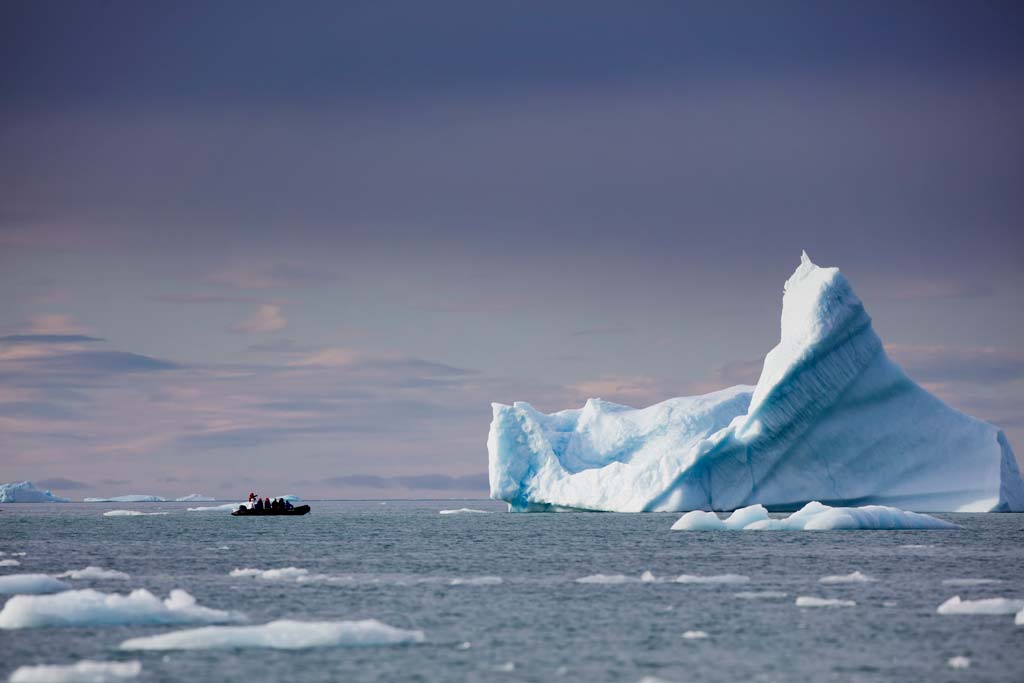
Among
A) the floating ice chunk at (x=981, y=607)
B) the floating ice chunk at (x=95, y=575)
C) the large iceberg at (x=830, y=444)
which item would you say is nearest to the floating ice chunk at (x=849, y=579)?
the floating ice chunk at (x=981, y=607)

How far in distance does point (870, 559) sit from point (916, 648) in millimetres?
17997

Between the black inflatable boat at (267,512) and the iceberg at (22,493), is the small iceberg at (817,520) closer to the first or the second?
the black inflatable boat at (267,512)

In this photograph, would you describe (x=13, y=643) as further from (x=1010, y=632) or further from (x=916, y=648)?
(x=1010, y=632)

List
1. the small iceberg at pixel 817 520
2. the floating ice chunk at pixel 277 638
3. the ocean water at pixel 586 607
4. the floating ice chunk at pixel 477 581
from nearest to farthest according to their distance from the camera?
1. the ocean water at pixel 586 607
2. the floating ice chunk at pixel 277 638
3. the floating ice chunk at pixel 477 581
4. the small iceberg at pixel 817 520

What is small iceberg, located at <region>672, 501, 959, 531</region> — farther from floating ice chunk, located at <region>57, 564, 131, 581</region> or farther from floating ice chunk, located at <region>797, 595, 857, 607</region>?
floating ice chunk, located at <region>57, 564, 131, 581</region>

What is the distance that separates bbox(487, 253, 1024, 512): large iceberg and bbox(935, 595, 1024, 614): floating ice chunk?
2899 centimetres

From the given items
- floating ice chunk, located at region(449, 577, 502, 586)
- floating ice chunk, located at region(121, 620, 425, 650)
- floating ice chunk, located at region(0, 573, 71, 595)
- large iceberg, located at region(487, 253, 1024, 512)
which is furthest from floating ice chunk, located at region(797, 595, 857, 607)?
large iceberg, located at region(487, 253, 1024, 512)

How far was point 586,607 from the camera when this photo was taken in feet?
87.2

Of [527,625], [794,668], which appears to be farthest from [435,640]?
[794,668]

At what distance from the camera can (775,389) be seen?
53969 millimetres

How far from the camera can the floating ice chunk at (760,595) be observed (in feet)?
90.4

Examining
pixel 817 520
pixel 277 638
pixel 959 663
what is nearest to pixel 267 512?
pixel 817 520

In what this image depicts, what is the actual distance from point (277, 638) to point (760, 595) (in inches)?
470

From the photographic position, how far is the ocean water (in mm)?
18906
